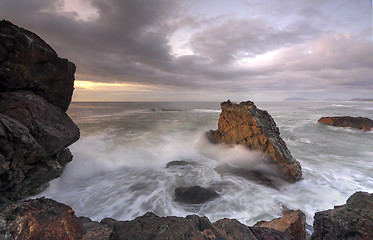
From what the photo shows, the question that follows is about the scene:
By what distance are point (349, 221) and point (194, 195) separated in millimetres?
4387

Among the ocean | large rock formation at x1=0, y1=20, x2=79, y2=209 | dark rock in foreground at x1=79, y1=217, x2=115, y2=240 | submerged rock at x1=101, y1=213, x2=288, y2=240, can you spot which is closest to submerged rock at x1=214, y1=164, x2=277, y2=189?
the ocean

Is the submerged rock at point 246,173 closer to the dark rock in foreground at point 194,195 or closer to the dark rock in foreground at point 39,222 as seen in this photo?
the dark rock in foreground at point 194,195

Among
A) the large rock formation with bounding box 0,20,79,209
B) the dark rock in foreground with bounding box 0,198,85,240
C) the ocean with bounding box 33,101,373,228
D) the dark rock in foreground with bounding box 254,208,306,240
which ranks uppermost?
the large rock formation with bounding box 0,20,79,209

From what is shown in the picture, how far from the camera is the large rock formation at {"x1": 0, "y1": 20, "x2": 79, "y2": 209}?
3.59m

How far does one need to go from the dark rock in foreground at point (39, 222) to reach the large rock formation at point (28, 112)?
63.6 inches

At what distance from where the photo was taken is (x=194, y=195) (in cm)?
632

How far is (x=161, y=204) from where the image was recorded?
6.31 m

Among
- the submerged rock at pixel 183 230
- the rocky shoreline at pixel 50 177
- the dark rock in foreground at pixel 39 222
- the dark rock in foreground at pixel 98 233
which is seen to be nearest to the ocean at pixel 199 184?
the rocky shoreline at pixel 50 177

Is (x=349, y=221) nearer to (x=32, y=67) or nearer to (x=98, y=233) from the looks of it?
(x=98, y=233)

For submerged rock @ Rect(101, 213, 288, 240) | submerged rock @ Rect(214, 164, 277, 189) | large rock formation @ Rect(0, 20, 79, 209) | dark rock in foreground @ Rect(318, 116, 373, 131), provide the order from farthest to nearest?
dark rock in foreground @ Rect(318, 116, 373, 131) → submerged rock @ Rect(214, 164, 277, 189) → large rock formation @ Rect(0, 20, 79, 209) → submerged rock @ Rect(101, 213, 288, 240)

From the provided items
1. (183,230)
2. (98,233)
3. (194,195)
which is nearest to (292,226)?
(183,230)

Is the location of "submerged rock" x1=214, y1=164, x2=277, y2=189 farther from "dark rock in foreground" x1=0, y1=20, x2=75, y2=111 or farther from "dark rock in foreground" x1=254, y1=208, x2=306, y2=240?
"dark rock in foreground" x1=0, y1=20, x2=75, y2=111

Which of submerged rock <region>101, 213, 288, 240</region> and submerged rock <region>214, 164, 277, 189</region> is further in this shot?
submerged rock <region>214, 164, 277, 189</region>

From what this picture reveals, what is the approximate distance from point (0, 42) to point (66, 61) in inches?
60.5
